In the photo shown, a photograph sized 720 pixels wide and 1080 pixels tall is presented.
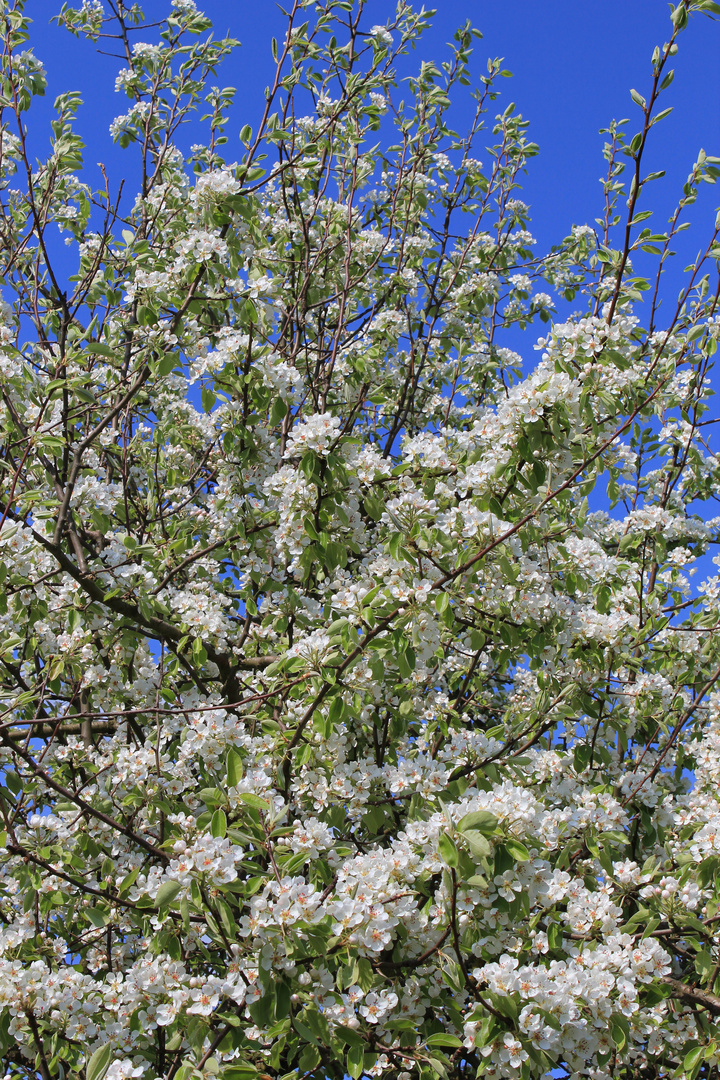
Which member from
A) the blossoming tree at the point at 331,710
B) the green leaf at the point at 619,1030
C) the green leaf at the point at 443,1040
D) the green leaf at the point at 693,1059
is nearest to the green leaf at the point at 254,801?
the blossoming tree at the point at 331,710

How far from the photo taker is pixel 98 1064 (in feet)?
7.30

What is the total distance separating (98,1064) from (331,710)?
48.9 inches

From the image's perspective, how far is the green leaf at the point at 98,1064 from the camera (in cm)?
221

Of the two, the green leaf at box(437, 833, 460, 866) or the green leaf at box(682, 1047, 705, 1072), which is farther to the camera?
the green leaf at box(682, 1047, 705, 1072)

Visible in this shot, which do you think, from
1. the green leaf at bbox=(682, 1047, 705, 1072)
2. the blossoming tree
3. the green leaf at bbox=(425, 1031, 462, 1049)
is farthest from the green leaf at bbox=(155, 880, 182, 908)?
the green leaf at bbox=(682, 1047, 705, 1072)

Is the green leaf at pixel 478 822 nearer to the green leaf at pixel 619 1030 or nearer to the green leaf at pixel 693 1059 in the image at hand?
the green leaf at pixel 619 1030

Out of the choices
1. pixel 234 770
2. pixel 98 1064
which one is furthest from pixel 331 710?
pixel 98 1064

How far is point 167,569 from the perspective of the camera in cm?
433

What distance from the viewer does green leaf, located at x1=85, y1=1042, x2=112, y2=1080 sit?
221 centimetres

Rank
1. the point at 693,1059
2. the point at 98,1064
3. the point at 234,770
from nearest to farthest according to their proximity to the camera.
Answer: the point at 98,1064 → the point at 234,770 → the point at 693,1059

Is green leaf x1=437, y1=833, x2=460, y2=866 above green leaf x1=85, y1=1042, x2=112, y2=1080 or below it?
above

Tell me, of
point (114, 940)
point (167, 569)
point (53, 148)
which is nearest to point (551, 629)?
point (167, 569)

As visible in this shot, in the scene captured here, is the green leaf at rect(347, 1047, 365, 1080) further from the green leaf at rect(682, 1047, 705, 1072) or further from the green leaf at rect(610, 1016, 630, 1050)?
the green leaf at rect(682, 1047, 705, 1072)

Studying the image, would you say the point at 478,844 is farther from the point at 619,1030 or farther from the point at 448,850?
the point at 619,1030
